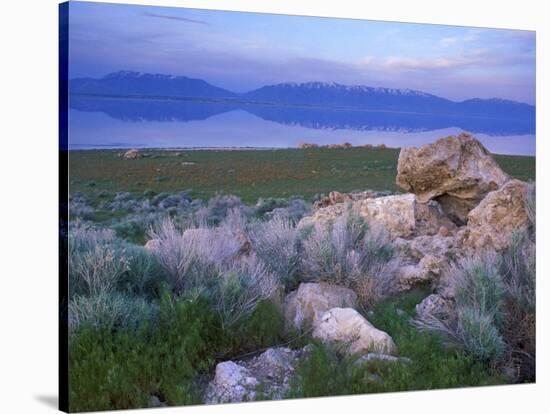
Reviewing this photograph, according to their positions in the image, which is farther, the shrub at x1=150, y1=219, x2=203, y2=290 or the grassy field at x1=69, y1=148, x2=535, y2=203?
the shrub at x1=150, y1=219, x2=203, y2=290

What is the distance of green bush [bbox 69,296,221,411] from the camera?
9703mm

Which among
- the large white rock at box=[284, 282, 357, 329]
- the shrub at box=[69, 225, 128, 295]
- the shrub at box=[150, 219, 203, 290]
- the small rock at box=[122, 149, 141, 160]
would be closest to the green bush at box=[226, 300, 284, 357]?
the large white rock at box=[284, 282, 357, 329]

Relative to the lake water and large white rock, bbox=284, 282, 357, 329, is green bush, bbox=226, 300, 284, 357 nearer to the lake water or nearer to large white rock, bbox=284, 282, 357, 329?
large white rock, bbox=284, 282, 357, 329

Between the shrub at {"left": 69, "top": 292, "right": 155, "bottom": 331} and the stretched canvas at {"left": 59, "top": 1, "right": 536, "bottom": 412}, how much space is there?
2cm

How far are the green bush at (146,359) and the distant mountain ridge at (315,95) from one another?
1.85 m

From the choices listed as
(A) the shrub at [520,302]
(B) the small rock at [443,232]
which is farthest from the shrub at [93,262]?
(A) the shrub at [520,302]

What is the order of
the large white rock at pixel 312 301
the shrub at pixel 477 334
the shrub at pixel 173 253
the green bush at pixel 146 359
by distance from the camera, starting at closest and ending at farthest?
the green bush at pixel 146 359 → the shrub at pixel 173 253 → the large white rock at pixel 312 301 → the shrub at pixel 477 334

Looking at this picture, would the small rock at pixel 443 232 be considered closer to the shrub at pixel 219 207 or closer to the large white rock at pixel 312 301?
the large white rock at pixel 312 301

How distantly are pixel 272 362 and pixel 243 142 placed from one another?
2005 millimetres

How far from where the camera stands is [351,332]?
35.2 feet

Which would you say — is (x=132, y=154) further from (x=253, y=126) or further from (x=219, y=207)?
(x=253, y=126)

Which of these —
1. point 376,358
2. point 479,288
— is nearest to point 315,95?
point 479,288

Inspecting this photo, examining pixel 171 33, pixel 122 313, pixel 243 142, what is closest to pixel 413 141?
pixel 243 142

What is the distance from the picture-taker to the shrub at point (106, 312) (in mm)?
9766
